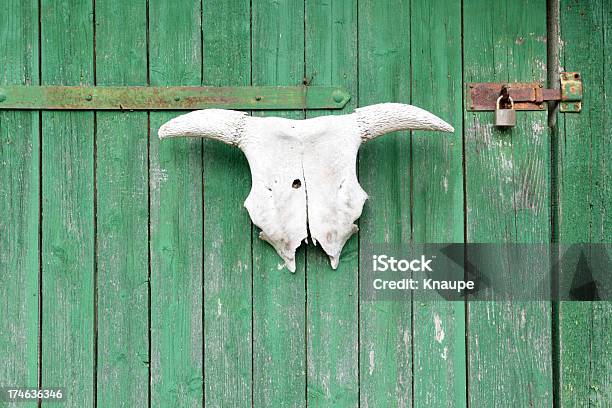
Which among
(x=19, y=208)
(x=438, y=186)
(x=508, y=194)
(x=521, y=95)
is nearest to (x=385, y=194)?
(x=438, y=186)

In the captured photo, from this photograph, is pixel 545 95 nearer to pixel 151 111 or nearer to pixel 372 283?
pixel 372 283

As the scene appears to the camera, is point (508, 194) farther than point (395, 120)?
Yes

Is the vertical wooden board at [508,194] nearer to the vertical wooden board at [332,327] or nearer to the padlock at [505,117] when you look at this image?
the padlock at [505,117]

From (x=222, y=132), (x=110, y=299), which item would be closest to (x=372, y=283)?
(x=222, y=132)

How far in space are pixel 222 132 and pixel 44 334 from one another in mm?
637

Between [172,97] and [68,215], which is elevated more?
[172,97]

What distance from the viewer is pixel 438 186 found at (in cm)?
187

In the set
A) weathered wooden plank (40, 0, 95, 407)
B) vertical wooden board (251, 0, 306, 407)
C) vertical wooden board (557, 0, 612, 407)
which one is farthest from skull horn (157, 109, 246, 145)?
vertical wooden board (557, 0, 612, 407)

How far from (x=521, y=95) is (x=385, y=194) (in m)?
0.41

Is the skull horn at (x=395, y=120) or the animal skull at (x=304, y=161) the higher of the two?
the skull horn at (x=395, y=120)

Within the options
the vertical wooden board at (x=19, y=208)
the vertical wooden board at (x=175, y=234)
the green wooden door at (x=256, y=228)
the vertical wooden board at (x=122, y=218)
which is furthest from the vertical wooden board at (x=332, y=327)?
the vertical wooden board at (x=19, y=208)

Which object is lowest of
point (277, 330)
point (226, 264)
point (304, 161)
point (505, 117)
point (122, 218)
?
point (277, 330)

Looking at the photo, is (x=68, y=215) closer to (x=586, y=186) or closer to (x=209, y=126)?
(x=209, y=126)

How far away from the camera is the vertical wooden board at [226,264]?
72.4 inches
